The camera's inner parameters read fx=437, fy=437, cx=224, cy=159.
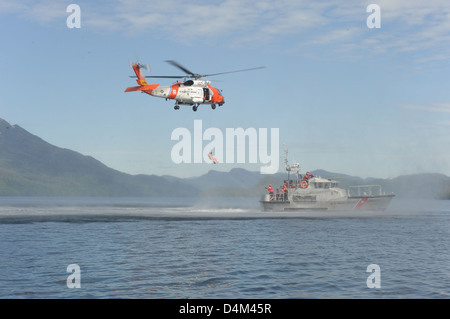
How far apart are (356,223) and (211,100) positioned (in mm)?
34674

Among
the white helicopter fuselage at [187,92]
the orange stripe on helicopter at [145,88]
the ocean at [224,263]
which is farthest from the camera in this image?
the white helicopter fuselage at [187,92]

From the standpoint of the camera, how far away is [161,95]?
45.9 metres

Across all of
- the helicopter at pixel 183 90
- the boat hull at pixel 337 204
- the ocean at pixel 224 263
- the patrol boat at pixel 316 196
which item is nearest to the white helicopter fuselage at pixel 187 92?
the helicopter at pixel 183 90

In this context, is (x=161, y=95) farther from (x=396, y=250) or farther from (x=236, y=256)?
(x=396, y=250)

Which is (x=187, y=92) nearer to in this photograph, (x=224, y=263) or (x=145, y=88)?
(x=145, y=88)

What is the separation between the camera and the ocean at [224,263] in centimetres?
2642

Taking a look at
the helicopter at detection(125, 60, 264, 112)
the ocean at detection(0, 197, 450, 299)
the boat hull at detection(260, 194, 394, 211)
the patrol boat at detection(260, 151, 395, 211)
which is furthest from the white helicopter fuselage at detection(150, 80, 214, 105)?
the boat hull at detection(260, 194, 394, 211)

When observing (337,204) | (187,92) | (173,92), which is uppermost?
(187,92)

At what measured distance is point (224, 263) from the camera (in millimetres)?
35906

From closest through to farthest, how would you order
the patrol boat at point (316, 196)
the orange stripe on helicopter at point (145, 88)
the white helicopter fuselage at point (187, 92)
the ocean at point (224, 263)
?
the ocean at point (224, 263) → the orange stripe on helicopter at point (145, 88) → the white helicopter fuselage at point (187, 92) → the patrol boat at point (316, 196)

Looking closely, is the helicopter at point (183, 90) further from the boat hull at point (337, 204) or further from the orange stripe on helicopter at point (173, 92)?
the boat hull at point (337, 204)

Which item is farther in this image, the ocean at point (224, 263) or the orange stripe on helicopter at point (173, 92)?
the orange stripe on helicopter at point (173, 92)

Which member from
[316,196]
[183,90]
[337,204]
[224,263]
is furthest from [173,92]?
[337,204]

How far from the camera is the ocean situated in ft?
86.7
